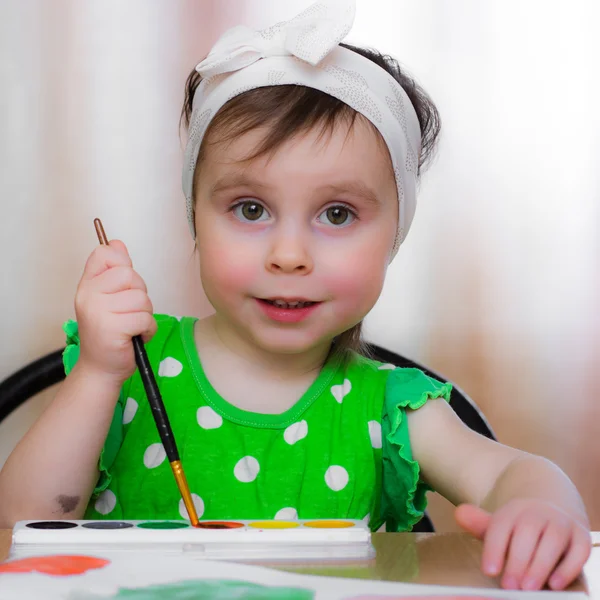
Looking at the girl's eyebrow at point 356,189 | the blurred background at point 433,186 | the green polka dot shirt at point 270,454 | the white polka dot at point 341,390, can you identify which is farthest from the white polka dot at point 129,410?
the blurred background at point 433,186

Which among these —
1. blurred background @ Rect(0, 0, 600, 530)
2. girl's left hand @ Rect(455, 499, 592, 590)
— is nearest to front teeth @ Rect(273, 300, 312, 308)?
girl's left hand @ Rect(455, 499, 592, 590)

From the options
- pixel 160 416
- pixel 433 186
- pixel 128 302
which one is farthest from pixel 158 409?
pixel 433 186

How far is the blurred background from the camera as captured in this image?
1.72 meters

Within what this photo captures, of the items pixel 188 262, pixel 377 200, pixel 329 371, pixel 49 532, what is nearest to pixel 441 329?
pixel 188 262

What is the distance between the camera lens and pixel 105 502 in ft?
3.18

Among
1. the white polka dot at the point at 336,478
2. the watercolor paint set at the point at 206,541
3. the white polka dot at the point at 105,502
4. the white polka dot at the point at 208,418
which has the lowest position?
the white polka dot at the point at 105,502

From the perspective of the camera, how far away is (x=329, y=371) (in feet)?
3.45

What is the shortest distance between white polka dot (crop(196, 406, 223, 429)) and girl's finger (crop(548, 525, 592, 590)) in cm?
47

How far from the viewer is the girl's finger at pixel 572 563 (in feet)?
1.84

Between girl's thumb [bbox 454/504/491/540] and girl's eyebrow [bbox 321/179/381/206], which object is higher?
girl's eyebrow [bbox 321/179/381/206]

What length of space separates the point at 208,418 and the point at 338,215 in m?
0.26

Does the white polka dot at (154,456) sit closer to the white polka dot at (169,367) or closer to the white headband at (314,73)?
the white polka dot at (169,367)

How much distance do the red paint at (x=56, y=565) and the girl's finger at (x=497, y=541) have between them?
231mm

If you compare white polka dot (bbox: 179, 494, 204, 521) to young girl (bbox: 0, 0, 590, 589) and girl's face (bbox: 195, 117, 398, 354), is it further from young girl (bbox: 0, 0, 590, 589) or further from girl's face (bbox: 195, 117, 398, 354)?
girl's face (bbox: 195, 117, 398, 354)
